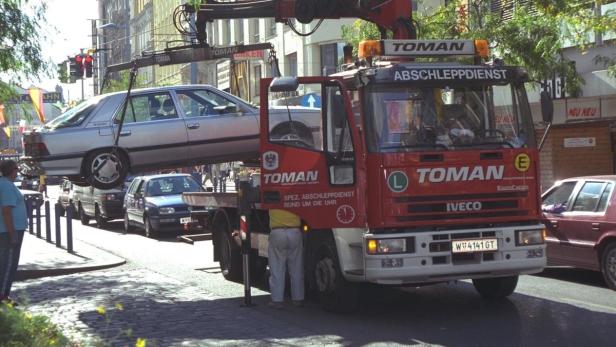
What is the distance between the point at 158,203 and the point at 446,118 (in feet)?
46.2

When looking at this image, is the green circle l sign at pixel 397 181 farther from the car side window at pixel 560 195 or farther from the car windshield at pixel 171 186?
the car windshield at pixel 171 186

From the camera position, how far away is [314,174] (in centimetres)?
985

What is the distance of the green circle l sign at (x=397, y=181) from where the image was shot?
30.2 feet

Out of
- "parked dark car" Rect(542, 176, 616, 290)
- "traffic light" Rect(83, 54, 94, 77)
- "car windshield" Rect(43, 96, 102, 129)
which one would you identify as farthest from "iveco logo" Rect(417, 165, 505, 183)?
"traffic light" Rect(83, 54, 94, 77)

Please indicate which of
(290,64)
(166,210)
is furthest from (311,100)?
(290,64)

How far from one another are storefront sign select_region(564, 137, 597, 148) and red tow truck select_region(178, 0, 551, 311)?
48.1 feet

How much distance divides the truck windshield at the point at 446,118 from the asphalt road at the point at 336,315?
74.8 inches

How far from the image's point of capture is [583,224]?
1182cm

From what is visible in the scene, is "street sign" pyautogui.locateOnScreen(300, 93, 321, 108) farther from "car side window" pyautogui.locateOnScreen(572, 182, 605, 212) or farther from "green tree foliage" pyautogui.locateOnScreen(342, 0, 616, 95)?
"green tree foliage" pyautogui.locateOnScreen(342, 0, 616, 95)

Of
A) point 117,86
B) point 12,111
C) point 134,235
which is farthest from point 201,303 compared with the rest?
point 117,86

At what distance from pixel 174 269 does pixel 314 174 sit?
6163 millimetres

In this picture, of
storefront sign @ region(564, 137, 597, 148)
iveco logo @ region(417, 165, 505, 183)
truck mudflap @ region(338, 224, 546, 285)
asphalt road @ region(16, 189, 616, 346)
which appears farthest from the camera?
storefront sign @ region(564, 137, 597, 148)

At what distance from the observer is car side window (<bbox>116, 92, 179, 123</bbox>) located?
506 inches

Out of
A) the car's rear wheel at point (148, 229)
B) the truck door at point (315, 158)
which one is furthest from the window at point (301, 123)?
the car's rear wheel at point (148, 229)
